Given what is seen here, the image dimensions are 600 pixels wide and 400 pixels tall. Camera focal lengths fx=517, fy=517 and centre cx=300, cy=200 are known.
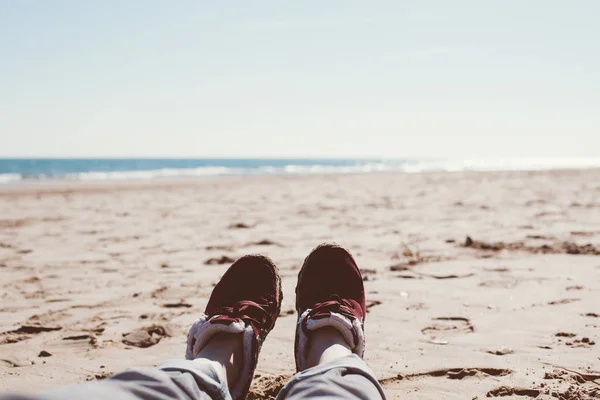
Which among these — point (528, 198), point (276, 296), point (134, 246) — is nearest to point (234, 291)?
point (276, 296)

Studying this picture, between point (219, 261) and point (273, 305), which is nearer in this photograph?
point (273, 305)

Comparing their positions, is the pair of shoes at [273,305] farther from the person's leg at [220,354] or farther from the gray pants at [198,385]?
the gray pants at [198,385]

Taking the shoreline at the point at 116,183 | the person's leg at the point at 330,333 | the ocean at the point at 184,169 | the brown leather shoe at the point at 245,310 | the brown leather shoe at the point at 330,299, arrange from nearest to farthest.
Result: the person's leg at the point at 330,333 < the brown leather shoe at the point at 245,310 < the brown leather shoe at the point at 330,299 < the shoreline at the point at 116,183 < the ocean at the point at 184,169

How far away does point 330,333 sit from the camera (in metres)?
1.85

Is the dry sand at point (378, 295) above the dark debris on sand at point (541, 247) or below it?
below

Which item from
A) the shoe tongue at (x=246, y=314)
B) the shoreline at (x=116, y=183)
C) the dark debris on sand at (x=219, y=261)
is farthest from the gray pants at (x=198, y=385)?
the shoreline at (x=116, y=183)

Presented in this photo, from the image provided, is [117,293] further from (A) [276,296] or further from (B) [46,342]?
(A) [276,296]

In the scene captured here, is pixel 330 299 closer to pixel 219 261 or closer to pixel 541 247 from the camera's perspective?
pixel 219 261

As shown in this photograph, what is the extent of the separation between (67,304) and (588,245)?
10.8 ft

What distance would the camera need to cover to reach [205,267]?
3301 mm

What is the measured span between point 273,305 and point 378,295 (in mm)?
673

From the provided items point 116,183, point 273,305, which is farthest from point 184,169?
point 273,305

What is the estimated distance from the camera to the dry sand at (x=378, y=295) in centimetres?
176

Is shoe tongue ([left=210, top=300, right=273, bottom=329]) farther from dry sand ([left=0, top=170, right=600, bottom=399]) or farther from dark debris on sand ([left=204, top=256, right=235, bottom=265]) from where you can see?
dark debris on sand ([left=204, top=256, right=235, bottom=265])
